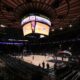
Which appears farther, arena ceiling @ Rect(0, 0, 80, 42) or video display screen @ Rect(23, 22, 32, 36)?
video display screen @ Rect(23, 22, 32, 36)

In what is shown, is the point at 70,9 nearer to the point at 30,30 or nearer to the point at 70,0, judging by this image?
the point at 70,0

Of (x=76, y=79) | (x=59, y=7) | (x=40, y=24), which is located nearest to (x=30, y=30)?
(x=40, y=24)

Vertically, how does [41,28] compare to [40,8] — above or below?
below

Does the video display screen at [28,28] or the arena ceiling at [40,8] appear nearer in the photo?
the arena ceiling at [40,8]

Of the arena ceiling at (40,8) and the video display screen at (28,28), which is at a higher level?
the arena ceiling at (40,8)

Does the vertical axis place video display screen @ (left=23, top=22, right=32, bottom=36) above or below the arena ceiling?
below

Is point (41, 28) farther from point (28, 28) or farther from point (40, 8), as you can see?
point (40, 8)

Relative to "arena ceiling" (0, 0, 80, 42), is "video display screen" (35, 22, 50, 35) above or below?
below

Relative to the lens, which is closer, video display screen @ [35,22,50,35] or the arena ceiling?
the arena ceiling

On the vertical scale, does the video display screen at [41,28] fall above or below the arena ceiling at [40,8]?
below

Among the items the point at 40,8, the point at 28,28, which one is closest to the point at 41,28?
the point at 28,28

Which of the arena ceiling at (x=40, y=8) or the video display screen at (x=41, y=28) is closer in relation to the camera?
the arena ceiling at (x=40, y=8)

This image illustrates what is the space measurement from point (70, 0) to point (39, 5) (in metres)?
0.46

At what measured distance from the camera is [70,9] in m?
2.53
